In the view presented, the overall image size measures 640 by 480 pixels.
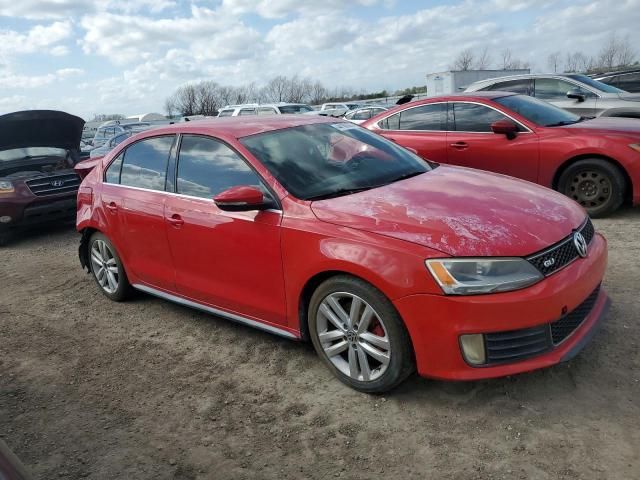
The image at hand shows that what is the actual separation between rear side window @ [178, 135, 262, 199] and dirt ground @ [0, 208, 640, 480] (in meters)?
1.16

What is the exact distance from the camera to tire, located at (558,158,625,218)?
6055 millimetres

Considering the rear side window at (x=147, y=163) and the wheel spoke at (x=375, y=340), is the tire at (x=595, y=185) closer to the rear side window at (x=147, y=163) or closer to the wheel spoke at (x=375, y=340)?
the wheel spoke at (x=375, y=340)

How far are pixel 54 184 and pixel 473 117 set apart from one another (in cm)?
600

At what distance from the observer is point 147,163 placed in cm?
446

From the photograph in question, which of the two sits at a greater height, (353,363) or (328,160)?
(328,160)

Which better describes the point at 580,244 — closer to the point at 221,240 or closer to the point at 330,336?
the point at 330,336

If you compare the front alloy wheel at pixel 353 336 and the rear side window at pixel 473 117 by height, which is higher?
the rear side window at pixel 473 117

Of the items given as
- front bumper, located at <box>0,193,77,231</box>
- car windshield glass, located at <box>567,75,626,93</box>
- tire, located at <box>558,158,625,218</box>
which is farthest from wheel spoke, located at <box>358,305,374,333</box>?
car windshield glass, located at <box>567,75,626,93</box>

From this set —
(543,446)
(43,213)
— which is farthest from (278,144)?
(43,213)

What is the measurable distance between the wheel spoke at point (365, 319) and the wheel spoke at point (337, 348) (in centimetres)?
17

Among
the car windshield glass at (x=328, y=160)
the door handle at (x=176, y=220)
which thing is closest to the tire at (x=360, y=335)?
the car windshield glass at (x=328, y=160)

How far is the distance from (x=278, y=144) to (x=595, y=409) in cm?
251

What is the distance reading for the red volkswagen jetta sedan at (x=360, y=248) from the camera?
2.77 meters

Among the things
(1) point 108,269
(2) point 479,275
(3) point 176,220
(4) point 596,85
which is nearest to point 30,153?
(1) point 108,269
